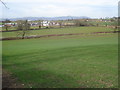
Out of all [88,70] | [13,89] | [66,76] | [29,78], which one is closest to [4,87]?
[13,89]

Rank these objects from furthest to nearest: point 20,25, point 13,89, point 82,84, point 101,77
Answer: point 20,25 → point 101,77 → point 82,84 → point 13,89

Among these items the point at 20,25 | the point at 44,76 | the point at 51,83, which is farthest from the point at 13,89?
the point at 20,25

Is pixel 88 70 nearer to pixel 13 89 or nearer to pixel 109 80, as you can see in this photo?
pixel 109 80

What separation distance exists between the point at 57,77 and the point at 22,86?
2.20 meters

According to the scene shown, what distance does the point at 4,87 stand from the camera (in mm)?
8492

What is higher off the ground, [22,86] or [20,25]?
[20,25]

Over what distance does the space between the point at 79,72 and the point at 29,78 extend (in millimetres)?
3073

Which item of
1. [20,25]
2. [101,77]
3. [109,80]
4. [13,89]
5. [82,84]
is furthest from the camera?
[20,25]

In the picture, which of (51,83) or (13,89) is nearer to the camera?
(13,89)

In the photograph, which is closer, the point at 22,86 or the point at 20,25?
the point at 22,86

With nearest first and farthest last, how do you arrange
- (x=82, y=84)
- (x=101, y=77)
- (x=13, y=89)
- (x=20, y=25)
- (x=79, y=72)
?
(x=13, y=89) → (x=82, y=84) → (x=101, y=77) → (x=79, y=72) → (x=20, y=25)

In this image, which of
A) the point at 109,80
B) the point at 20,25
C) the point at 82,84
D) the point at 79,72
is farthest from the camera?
the point at 20,25

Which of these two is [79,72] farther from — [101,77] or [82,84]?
[82,84]

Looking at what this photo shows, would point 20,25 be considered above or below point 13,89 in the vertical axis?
above
